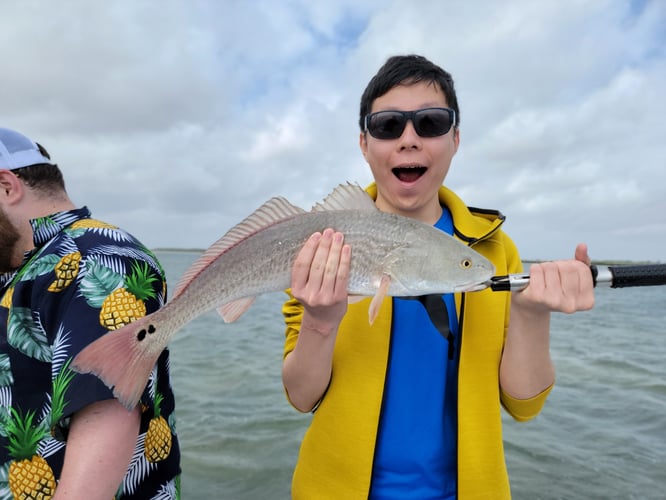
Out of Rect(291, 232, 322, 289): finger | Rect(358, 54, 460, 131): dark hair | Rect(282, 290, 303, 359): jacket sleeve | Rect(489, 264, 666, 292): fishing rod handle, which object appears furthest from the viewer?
Rect(282, 290, 303, 359): jacket sleeve

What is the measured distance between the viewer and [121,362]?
2.18m

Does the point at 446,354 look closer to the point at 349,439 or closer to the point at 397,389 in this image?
the point at 397,389

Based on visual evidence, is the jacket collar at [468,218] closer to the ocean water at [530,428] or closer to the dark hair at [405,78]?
the dark hair at [405,78]

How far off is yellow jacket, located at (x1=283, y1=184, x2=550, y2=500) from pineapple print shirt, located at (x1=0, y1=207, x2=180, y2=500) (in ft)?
2.86

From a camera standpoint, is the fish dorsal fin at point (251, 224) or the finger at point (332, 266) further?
the fish dorsal fin at point (251, 224)

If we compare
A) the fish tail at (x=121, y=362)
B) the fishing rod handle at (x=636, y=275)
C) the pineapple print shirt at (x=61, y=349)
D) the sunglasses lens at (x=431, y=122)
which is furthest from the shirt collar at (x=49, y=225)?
the fishing rod handle at (x=636, y=275)

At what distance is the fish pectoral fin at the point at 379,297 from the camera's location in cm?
231

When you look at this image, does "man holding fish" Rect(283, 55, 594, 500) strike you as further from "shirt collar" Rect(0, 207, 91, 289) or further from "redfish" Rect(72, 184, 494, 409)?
"shirt collar" Rect(0, 207, 91, 289)

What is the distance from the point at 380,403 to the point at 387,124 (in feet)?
4.85

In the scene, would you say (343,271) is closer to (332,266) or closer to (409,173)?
(332,266)

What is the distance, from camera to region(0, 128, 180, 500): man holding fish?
218cm

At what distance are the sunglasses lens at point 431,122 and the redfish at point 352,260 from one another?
19.9 inches

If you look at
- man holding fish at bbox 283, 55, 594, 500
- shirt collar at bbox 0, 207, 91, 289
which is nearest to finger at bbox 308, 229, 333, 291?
man holding fish at bbox 283, 55, 594, 500

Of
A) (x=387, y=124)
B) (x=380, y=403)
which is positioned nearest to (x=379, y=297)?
(x=380, y=403)
